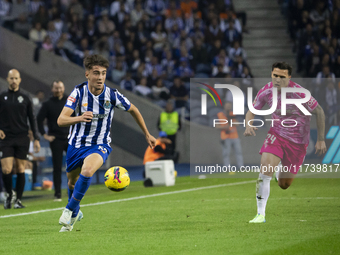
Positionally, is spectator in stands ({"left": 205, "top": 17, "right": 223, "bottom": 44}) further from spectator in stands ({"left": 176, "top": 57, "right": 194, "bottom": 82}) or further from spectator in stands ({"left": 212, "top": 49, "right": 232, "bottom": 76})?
spectator in stands ({"left": 176, "top": 57, "right": 194, "bottom": 82})

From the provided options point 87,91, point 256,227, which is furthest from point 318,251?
point 87,91

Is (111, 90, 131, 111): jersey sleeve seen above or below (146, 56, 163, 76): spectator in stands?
below

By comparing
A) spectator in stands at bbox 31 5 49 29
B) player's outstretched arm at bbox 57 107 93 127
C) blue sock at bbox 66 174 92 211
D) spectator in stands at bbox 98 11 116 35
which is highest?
spectator in stands at bbox 31 5 49 29

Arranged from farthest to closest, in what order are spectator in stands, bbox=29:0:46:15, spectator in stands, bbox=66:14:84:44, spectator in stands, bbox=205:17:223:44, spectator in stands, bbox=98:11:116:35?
spectator in stands, bbox=205:17:223:44
spectator in stands, bbox=29:0:46:15
spectator in stands, bbox=98:11:116:35
spectator in stands, bbox=66:14:84:44

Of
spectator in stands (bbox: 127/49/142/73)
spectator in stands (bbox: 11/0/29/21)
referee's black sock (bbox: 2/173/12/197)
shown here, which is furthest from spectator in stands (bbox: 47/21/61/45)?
referee's black sock (bbox: 2/173/12/197)

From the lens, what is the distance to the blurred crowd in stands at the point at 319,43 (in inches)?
749

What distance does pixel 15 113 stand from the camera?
10.2 metres

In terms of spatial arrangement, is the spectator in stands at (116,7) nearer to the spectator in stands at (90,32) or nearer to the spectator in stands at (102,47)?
the spectator in stands at (90,32)

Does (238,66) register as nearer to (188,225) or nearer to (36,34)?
(36,34)

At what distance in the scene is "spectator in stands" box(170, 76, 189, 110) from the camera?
1945cm

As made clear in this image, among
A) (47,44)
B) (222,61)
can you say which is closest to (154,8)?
(222,61)

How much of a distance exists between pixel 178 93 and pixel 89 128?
12.7m

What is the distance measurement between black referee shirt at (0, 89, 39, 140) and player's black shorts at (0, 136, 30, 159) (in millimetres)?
82

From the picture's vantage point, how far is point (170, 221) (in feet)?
25.3
